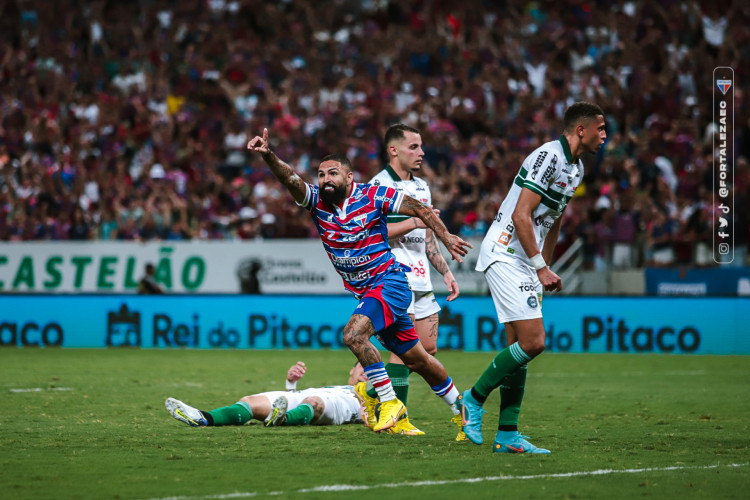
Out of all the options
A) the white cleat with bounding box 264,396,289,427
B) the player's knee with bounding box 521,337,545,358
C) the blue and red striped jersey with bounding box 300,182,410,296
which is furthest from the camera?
the white cleat with bounding box 264,396,289,427

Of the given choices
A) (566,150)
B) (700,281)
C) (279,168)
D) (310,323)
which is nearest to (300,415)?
(279,168)

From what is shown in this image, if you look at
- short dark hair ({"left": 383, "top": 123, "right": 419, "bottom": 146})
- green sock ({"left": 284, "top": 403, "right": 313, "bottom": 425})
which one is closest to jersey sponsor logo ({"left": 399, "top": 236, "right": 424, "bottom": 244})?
short dark hair ({"left": 383, "top": 123, "right": 419, "bottom": 146})

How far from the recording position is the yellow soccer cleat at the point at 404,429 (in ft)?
28.5

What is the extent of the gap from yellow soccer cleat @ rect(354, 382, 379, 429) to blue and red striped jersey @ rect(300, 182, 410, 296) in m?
1.23

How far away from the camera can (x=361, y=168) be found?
2286cm

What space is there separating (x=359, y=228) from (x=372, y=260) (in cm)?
29

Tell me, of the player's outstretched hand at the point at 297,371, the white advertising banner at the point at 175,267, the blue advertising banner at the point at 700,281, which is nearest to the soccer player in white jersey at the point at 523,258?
the player's outstretched hand at the point at 297,371

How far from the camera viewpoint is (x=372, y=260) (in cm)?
854

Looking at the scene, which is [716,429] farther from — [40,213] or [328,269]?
[40,213]

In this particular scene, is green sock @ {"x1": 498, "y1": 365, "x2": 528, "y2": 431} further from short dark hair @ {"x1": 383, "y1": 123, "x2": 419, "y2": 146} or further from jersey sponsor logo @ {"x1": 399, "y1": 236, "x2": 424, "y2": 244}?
short dark hair @ {"x1": 383, "y1": 123, "x2": 419, "y2": 146}

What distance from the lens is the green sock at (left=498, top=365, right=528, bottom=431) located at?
7629 mm

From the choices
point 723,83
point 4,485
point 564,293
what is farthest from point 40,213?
point 4,485

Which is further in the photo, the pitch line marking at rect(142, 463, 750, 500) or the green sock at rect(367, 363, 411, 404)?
the green sock at rect(367, 363, 411, 404)

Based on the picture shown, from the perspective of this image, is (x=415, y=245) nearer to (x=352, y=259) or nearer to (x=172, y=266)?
(x=352, y=259)
